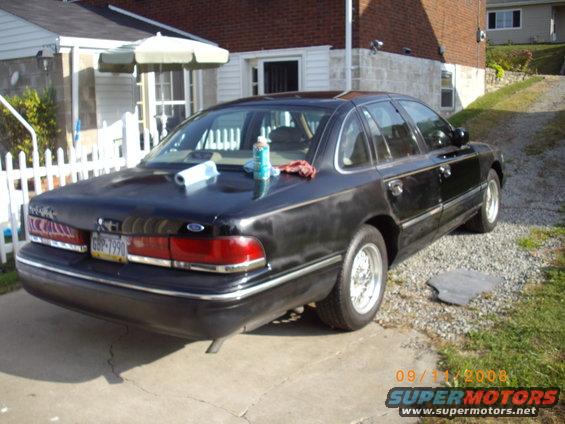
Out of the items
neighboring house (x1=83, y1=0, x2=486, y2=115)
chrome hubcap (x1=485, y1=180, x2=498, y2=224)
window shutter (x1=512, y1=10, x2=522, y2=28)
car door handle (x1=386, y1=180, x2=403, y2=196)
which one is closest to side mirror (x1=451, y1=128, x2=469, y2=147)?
chrome hubcap (x1=485, y1=180, x2=498, y2=224)

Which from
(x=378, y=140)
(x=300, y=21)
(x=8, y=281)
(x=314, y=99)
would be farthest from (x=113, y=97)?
(x=378, y=140)

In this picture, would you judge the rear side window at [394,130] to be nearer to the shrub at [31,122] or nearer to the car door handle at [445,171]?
the car door handle at [445,171]

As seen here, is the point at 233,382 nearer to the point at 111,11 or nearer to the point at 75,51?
the point at 75,51

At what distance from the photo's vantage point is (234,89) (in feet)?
43.6

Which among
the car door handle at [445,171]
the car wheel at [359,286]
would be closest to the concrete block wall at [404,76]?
the car door handle at [445,171]

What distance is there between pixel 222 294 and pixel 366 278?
1.50 meters

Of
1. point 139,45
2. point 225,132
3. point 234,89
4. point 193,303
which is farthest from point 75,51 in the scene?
point 193,303

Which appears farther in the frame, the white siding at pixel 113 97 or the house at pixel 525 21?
the house at pixel 525 21

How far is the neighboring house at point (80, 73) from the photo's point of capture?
10.5 meters

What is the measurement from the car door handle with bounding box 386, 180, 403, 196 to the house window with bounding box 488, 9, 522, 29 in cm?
3210

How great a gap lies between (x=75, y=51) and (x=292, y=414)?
29.4 feet

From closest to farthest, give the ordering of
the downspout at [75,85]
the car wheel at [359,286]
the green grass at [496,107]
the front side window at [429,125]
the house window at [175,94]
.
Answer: the car wheel at [359,286], the front side window at [429,125], the downspout at [75,85], the house window at [175,94], the green grass at [496,107]

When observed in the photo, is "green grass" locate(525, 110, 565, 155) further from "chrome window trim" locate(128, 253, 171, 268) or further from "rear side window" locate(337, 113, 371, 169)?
"chrome window trim" locate(128, 253, 171, 268)

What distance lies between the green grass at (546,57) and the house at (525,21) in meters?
3.11
